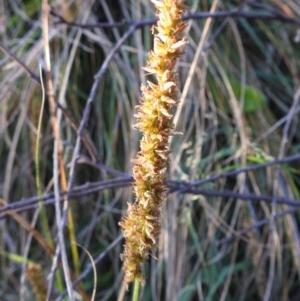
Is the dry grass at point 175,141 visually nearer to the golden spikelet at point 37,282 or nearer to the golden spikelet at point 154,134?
the golden spikelet at point 37,282

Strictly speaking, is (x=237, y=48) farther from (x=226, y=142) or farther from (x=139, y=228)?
(x=139, y=228)

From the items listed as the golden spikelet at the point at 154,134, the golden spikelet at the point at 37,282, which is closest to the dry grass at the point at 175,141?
the golden spikelet at the point at 37,282

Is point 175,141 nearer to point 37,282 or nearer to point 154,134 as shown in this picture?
point 37,282

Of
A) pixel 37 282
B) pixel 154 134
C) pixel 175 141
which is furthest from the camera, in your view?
pixel 175 141

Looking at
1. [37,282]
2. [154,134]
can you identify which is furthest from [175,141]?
[154,134]

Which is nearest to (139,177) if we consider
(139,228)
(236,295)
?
(139,228)

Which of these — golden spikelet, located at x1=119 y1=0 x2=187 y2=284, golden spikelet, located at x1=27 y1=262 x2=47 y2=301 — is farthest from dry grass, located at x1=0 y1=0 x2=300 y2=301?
golden spikelet, located at x1=119 y1=0 x2=187 y2=284

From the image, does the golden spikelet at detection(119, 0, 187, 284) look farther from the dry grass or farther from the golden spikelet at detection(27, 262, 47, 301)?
the dry grass
